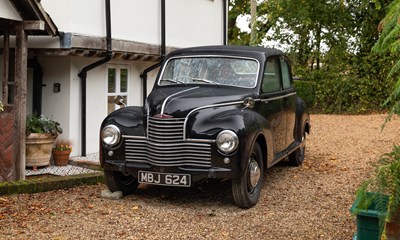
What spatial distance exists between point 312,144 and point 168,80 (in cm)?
551

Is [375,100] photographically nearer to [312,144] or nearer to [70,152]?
[312,144]

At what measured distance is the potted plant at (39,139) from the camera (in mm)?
8258

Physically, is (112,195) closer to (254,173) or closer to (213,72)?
(254,173)

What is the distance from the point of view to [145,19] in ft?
36.3

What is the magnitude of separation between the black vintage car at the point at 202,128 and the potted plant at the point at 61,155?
214 centimetres

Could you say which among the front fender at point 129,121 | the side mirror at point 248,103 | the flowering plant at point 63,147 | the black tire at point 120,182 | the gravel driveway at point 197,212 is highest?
the side mirror at point 248,103

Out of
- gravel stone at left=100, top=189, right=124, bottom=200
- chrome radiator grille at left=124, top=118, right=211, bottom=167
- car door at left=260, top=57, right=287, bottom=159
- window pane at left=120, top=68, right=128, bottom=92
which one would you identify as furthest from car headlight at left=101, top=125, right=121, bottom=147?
window pane at left=120, top=68, right=128, bottom=92

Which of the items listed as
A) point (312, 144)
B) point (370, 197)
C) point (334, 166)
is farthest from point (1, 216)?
point (312, 144)

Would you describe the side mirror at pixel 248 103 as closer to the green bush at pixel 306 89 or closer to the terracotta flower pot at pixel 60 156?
the terracotta flower pot at pixel 60 156

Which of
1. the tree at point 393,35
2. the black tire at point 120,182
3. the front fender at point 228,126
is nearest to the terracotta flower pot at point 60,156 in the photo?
the black tire at point 120,182

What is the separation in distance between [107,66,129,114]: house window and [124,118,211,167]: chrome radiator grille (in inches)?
165

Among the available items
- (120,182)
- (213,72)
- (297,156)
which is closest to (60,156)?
(120,182)

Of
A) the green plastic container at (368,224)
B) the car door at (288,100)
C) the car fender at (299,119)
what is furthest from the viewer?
the car fender at (299,119)

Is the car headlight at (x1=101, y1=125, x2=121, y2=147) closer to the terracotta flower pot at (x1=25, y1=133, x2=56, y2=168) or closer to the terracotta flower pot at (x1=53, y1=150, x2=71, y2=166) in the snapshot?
the terracotta flower pot at (x1=25, y1=133, x2=56, y2=168)
